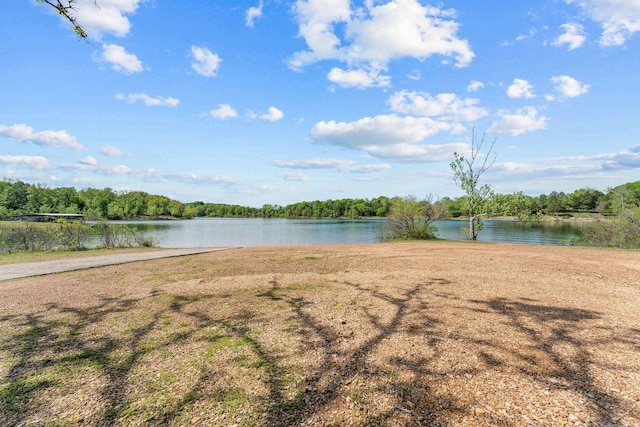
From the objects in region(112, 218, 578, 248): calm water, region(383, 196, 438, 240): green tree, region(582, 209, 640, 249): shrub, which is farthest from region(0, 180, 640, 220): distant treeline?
region(582, 209, 640, 249): shrub

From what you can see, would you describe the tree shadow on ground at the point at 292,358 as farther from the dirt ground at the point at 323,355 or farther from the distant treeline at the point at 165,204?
the distant treeline at the point at 165,204

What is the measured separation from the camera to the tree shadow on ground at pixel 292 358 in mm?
2760

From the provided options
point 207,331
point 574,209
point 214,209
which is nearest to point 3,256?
point 207,331

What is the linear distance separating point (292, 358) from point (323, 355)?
1.24 ft

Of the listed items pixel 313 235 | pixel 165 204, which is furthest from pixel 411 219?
pixel 165 204

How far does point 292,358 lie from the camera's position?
3721mm

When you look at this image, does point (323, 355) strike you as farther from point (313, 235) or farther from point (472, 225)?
point (313, 235)

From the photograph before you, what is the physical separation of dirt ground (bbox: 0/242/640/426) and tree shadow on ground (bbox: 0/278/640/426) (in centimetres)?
2

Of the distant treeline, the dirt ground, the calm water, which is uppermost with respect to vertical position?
the distant treeline

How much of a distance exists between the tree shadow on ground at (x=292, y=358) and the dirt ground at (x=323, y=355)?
0.06ft

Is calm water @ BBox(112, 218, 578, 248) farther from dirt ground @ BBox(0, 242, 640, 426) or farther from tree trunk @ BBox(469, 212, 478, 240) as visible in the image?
dirt ground @ BBox(0, 242, 640, 426)

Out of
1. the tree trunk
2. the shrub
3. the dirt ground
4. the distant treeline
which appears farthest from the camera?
the distant treeline

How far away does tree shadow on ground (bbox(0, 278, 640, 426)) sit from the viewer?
2.76 meters

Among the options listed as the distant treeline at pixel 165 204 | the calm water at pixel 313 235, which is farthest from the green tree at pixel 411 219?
the distant treeline at pixel 165 204
